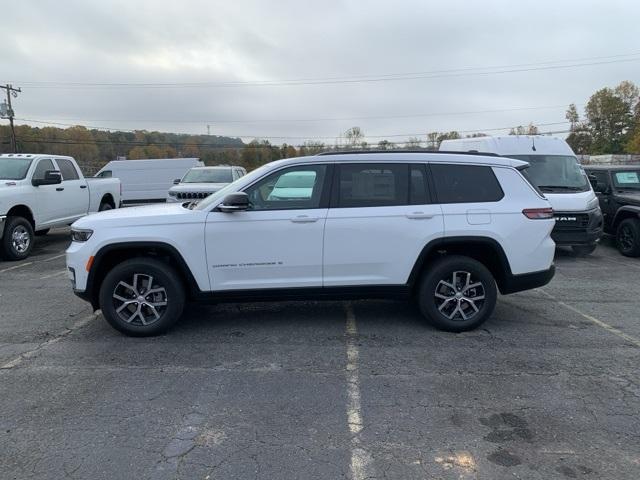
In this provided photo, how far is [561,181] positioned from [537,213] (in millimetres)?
5681

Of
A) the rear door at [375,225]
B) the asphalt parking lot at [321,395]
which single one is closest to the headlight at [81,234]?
the asphalt parking lot at [321,395]

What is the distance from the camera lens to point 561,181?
1020 cm

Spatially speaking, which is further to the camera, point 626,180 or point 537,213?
point 626,180

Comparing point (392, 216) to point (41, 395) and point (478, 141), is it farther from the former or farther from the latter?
point (478, 141)

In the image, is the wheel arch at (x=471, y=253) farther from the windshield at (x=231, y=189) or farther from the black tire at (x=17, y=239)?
the black tire at (x=17, y=239)

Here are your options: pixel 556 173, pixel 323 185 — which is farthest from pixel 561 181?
pixel 323 185

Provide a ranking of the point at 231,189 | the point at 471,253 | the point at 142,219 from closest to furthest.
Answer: the point at 142,219 < the point at 231,189 < the point at 471,253

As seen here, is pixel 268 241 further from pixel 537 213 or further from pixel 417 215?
pixel 537 213

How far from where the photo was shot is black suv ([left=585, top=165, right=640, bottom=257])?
10273mm

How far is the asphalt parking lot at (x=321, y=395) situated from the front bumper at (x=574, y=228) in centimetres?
335

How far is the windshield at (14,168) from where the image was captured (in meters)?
10.3

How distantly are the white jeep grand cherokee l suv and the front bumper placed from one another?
14.8 ft

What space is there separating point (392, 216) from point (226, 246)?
5.59 ft

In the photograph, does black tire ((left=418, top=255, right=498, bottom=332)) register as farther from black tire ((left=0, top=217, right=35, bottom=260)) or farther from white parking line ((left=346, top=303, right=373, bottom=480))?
black tire ((left=0, top=217, right=35, bottom=260))
